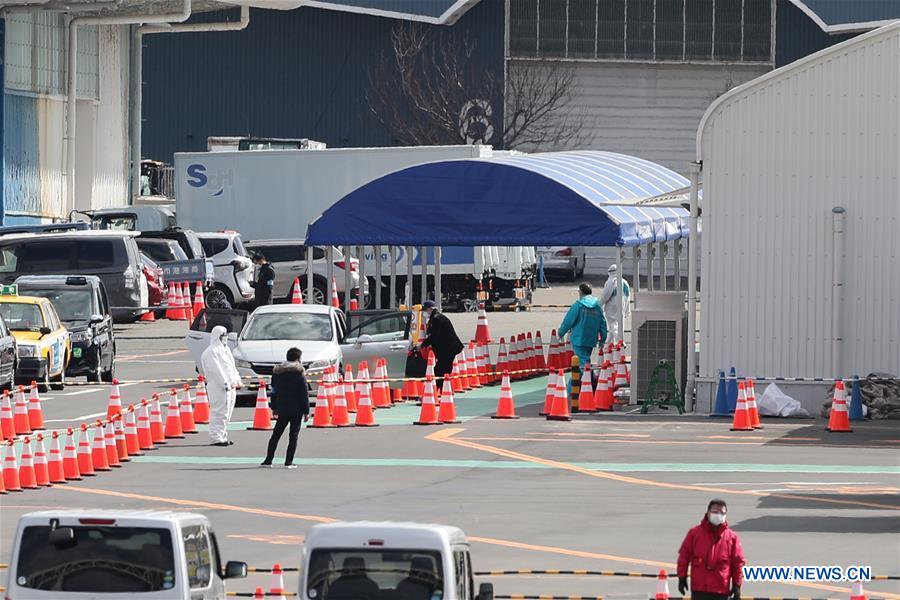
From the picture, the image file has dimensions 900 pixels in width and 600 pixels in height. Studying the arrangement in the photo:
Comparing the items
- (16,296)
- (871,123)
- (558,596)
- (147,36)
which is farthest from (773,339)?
(147,36)

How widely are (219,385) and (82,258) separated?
50.0 feet

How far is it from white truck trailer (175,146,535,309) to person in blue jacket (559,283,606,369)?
56.2 feet

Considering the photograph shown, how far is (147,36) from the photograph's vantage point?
2840 inches

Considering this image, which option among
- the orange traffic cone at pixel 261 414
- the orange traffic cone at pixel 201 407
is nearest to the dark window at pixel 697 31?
the orange traffic cone at pixel 201 407

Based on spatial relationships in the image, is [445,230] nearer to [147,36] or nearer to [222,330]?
[222,330]

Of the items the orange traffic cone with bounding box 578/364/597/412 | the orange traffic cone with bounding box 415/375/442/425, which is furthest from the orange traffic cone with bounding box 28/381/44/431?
the orange traffic cone with bounding box 578/364/597/412

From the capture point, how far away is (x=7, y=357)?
28.1 m

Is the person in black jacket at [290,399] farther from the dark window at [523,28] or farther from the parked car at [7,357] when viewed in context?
the dark window at [523,28]

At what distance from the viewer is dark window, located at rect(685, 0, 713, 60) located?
227ft

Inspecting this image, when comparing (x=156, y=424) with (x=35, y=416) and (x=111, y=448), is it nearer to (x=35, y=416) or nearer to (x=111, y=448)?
(x=35, y=416)

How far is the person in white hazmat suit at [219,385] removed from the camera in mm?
24516

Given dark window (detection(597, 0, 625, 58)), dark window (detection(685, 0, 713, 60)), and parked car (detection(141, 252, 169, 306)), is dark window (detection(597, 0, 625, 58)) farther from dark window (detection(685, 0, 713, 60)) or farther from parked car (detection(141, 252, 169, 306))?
parked car (detection(141, 252, 169, 306))

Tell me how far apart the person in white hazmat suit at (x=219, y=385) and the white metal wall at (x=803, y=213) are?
7.47 metres

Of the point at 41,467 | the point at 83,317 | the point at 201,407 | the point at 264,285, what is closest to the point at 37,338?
the point at 83,317
